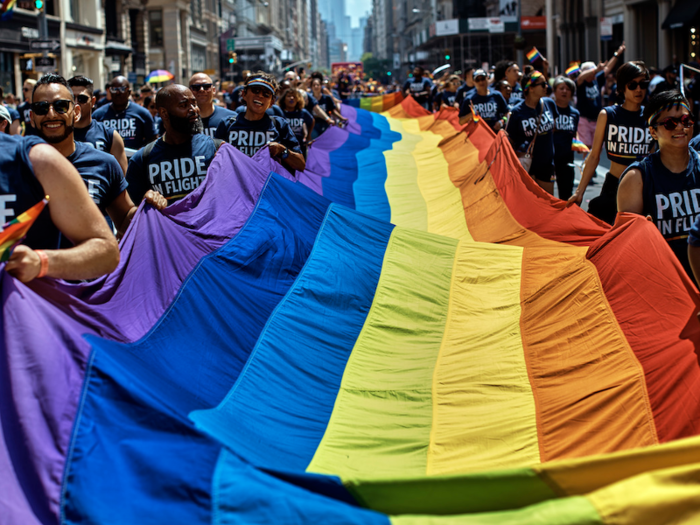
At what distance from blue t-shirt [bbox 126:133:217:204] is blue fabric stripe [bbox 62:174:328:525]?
4.16 ft

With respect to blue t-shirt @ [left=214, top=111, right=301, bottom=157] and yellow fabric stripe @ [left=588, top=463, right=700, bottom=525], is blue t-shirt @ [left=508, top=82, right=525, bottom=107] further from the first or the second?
yellow fabric stripe @ [left=588, top=463, right=700, bottom=525]

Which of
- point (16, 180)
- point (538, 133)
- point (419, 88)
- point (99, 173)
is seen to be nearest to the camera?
point (16, 180)

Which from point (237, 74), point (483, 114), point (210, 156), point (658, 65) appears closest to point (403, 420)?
point (210, 156)

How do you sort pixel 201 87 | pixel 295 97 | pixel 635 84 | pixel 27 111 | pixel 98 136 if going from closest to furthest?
1. pixel 635 84
2. pixel 98 136
3. pixel 201 87
4. pixel 295 97
5. pixel 27 111

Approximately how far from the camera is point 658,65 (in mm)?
38906

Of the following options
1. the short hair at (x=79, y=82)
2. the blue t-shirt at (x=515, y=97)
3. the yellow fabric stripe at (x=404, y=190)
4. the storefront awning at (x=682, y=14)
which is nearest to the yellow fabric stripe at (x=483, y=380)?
the yellow fabric stripe at (x=404, y=190)

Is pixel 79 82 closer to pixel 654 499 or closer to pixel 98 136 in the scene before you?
pixel 98 136

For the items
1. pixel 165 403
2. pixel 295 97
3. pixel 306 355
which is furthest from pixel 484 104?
pixel 165 403

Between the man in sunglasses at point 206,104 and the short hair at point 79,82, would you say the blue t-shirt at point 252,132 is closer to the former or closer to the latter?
the man in sunglasses at point 206,104

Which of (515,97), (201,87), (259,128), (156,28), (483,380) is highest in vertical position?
(156,28)

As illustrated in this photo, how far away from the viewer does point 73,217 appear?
3521 mm

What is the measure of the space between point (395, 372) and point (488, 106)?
37.4ft

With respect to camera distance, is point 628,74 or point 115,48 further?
point 115,48

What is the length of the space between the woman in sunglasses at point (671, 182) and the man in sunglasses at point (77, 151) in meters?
3.18
